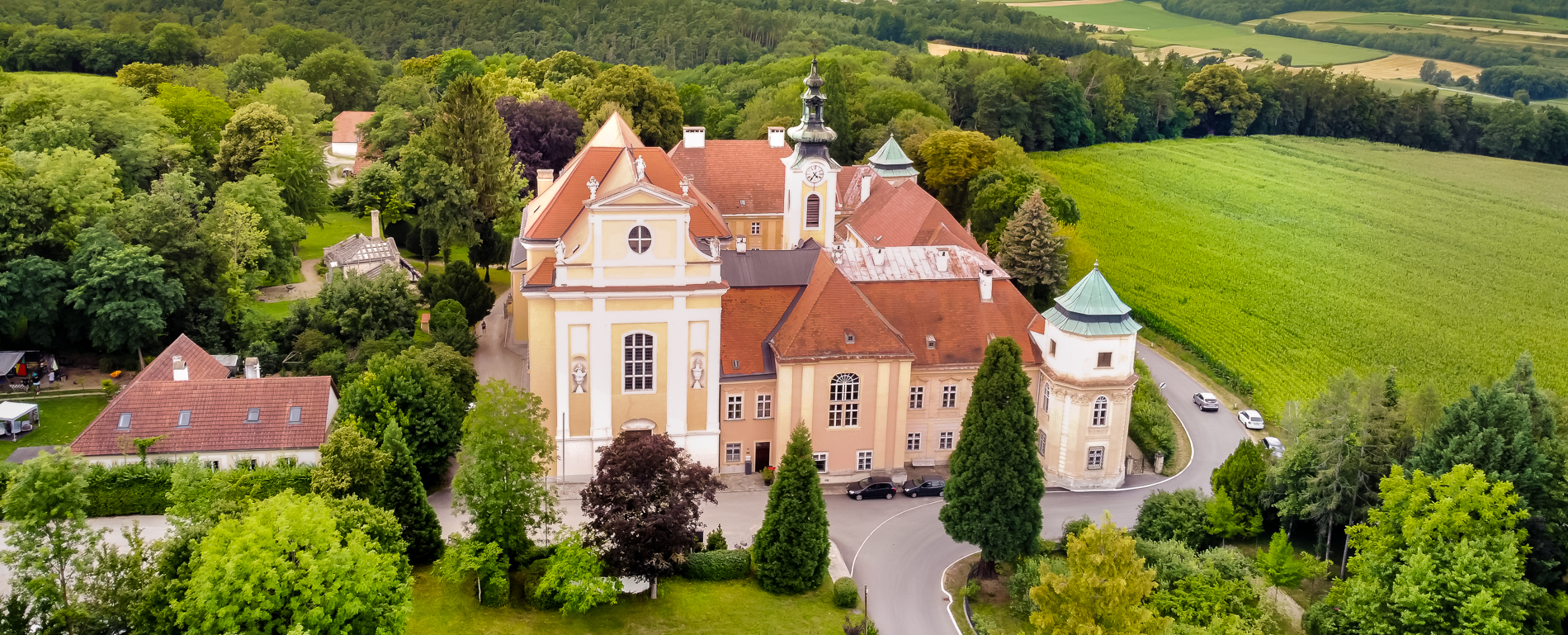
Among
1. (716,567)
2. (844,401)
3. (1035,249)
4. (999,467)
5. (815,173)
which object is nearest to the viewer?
(999,467)

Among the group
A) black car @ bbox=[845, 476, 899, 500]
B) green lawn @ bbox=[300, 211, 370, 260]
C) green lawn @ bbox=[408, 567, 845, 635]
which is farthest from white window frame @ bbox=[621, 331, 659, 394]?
A: green lawn @ bbox=[300, 211, 370, 260]

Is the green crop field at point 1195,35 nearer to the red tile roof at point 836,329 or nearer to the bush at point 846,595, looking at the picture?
the red tile roof at point 836,329

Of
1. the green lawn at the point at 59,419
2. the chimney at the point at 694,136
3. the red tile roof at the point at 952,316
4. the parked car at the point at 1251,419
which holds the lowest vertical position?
the parked car at the point at 1251,419

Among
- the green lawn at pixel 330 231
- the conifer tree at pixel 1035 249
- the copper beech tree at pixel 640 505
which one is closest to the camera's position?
the copper beech tree at pixel 640 505

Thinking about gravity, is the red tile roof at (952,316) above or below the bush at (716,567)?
above

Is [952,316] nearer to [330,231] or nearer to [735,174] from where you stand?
[735,174]

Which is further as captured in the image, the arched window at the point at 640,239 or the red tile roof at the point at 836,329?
the red tile roof at the point at 836,329

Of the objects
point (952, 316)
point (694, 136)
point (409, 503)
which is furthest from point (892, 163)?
point (409, 503)

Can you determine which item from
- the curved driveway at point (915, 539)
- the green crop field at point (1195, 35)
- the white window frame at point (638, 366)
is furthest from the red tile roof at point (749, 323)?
the green crop field at point (1195, 35)
